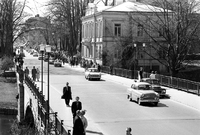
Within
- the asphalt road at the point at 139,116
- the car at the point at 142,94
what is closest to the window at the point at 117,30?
the asphalt road at the point at 139,116

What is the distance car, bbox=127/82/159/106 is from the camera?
24280 millimetres

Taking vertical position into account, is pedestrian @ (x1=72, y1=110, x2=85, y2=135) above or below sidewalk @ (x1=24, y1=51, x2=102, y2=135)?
above

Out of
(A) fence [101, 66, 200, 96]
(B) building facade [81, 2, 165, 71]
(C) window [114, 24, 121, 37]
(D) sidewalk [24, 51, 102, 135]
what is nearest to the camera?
(D) sidewalk [24, 51, 102, 135]

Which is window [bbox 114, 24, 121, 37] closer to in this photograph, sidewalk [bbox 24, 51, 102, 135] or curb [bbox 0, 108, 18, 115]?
curb [bbox 0, 108, 18, 115]

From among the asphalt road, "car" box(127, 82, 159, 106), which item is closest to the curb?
the asphalt road

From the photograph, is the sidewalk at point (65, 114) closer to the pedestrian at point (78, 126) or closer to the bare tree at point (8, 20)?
the pedestrian at point (78, 126)

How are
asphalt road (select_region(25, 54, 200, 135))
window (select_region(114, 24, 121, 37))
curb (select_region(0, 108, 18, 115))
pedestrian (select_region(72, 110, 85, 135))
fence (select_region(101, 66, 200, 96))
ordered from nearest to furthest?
pedestrian (select_region(72, 110, 85, 135)), asphalt road (select_region(25, 54, 200, 135)), fence (select_region(101, 66, 200, 96)), curb (select_region(0, 108, 18, 115)), window (select_region(114, 24, 121, 37))

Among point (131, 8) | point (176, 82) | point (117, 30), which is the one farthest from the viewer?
point (117, 30)

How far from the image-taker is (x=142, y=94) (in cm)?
2436

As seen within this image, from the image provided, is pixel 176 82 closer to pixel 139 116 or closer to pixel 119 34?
pixel 139 116

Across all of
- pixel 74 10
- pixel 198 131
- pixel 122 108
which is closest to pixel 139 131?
pixel 198 131

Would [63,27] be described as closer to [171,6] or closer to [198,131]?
[171,6]

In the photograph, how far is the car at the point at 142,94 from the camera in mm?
24280

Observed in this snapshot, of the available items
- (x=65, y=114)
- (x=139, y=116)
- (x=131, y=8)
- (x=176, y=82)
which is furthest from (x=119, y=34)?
(x=65, y=114)
